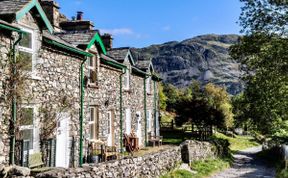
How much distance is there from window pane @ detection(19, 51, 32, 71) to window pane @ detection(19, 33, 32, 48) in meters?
0.30

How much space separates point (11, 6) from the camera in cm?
1299

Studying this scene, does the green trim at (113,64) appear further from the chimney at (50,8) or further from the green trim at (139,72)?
the chimney at (50,8)

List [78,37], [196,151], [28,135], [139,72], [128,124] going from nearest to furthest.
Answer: [28,135]
[78,37]
[196,151]
[128,124]
[139,72]

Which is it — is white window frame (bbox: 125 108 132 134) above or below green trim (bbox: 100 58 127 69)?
below

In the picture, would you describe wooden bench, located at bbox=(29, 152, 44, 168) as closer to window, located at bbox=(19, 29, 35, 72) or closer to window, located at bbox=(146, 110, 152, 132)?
window, located at bbox=(19, 29, 35, 72)

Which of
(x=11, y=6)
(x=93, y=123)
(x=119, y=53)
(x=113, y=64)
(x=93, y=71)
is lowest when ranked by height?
(x=93, y=123)

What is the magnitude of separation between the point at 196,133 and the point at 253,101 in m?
17.4

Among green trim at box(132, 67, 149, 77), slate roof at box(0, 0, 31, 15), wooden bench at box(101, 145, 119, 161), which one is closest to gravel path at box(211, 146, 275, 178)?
wooden bench at box(101, 145, 119, 161)

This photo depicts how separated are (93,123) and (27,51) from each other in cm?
677

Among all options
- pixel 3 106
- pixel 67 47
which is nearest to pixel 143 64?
pixel 67 47

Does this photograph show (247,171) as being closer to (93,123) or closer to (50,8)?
(93,123)

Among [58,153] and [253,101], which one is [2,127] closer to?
[58,153]

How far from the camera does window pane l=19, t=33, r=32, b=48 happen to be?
1310cm

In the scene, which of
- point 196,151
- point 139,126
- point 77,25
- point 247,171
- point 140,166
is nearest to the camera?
point 140,166
